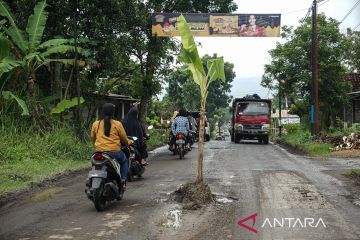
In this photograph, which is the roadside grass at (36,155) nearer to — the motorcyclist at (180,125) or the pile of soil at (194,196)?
the motorcyclist at (180,125)

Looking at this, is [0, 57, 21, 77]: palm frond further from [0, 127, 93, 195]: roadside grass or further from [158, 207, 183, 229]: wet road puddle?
[158, 207, 183, 229]: wet road puddle

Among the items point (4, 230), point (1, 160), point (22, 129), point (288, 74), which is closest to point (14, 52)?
point (22, 129)

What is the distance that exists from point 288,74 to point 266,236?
26170mm

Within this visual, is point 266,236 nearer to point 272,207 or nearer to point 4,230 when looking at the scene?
point 272,207

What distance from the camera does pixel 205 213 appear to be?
7605 mm

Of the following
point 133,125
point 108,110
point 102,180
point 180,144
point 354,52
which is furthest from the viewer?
point 354,52

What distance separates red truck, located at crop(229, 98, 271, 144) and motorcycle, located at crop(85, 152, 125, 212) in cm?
2136

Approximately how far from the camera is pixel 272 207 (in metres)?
8.00

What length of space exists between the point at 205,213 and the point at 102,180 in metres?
1.75

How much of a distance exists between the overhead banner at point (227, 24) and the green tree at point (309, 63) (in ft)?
24.7

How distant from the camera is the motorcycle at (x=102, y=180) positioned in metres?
7.83

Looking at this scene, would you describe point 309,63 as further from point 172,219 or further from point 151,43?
point 172,219

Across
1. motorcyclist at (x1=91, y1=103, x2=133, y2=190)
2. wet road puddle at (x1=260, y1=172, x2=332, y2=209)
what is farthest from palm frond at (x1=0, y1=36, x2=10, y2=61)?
wet road puddle at (x1=260, y1=172, x2=332, y2=209)

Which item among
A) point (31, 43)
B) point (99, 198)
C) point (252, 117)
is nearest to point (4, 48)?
point (31, 43)
